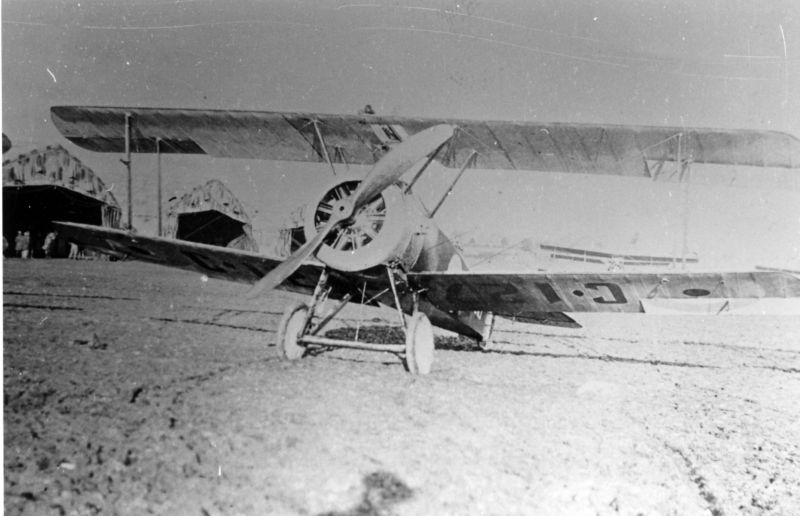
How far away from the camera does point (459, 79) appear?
329 cm

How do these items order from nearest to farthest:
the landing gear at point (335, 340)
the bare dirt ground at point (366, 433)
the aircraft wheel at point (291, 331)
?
the bare dirt ground at point (366, 433) → the landing gear at point (335, 340) → the aircraft wheel at point (291, 331)

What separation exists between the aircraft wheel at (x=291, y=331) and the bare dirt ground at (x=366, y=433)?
0.36 feet

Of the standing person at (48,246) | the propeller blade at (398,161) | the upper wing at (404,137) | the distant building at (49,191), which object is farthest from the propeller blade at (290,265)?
the standing person at (48,246)

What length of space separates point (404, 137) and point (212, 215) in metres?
5.46

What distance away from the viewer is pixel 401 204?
359 cm

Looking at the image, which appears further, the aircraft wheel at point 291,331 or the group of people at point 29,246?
the group of people at point 29,246

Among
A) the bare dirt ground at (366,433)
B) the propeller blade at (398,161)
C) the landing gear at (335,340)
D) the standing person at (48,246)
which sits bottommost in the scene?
the standing person at (48,246)

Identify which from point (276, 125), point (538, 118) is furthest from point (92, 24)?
point (538, 118)

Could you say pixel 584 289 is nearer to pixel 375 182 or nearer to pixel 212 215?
pixel 375 182

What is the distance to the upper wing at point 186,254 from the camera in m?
4.07

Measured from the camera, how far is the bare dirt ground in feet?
7.19

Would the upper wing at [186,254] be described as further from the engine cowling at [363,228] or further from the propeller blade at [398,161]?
the propeller blade at [398,161]

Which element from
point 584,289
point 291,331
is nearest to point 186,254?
point 291,331

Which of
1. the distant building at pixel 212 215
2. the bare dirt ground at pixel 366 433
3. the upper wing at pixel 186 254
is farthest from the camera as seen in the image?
the distant building at pixel 212 215
